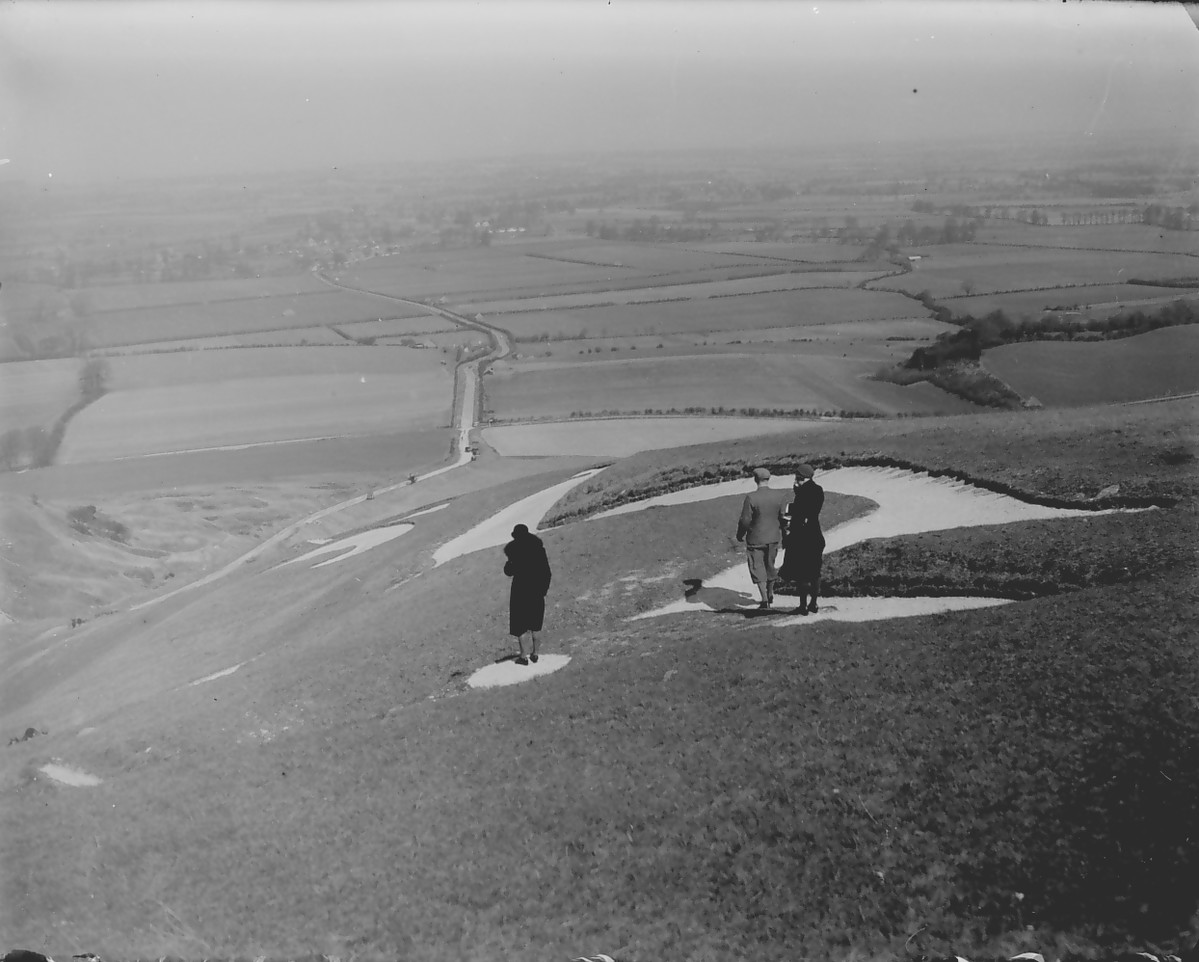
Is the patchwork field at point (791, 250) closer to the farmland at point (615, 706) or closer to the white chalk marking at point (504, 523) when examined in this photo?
the farmland at point (615, 706)

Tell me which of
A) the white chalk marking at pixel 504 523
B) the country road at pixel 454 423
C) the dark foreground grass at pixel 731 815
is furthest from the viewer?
the country road at pixel 454 423

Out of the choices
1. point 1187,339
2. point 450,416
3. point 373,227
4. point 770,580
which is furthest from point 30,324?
point 1187,339

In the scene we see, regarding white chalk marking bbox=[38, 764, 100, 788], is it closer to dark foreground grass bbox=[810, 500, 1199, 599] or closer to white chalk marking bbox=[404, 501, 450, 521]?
dark foreground grass bbox=[810, 500, 1199, 599]

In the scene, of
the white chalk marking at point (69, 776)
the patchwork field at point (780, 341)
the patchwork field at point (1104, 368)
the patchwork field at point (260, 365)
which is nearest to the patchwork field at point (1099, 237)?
the patchwork field at point (780, 341)

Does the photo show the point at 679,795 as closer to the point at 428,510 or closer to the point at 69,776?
the point at 69,776

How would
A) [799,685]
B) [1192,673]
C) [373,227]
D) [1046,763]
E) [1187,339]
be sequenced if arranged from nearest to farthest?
[1046,763], [1192,673], [799,685], [1187,339], [373,227]

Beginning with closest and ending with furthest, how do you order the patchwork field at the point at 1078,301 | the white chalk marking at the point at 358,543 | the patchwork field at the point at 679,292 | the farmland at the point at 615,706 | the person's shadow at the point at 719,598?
the farmland at the point at 615,706
the person's shadow at the point at 719,598
the white chalk marking at the point at 358,543
the patchwork field at the point at 1078,301
the patchwork field at the point at 679,292

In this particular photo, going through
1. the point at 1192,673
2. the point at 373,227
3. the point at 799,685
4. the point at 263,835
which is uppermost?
the point at 373,227

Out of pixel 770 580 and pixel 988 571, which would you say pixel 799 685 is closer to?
pixel 770 580
